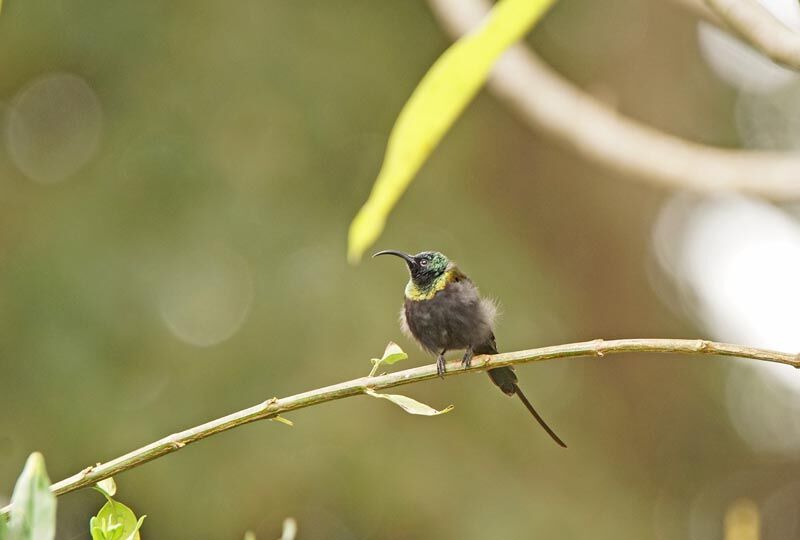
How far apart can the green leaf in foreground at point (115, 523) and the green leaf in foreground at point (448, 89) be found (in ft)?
1.12

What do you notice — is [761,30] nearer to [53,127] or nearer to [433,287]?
[433,287]

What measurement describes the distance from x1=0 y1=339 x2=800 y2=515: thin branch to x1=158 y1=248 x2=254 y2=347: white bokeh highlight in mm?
5048

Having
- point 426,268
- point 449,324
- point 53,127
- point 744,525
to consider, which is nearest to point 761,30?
point 744,525

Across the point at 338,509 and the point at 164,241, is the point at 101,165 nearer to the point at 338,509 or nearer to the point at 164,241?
the point at 164,241

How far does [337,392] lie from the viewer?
76 centimetres

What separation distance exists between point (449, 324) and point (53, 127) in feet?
15.5

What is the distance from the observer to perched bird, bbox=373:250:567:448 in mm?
2285

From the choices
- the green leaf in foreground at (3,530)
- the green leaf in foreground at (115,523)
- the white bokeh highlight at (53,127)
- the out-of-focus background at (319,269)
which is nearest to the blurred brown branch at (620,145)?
the green leaf in foreground at (115,523)

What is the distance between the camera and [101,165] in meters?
6.04

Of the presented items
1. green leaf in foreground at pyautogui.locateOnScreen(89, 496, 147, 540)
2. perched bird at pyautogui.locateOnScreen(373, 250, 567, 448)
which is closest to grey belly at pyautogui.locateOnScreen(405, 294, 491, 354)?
perched bird at pyautogui.locateOnScreen(373, 250, 567, 448)

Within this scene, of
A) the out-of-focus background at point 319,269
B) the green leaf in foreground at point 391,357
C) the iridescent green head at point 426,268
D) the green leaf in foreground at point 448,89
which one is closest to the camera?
the green leaf in foreground at point 448,89

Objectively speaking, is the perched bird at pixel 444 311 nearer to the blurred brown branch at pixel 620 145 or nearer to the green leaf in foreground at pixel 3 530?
the blurred brown branch at pixel 620 145

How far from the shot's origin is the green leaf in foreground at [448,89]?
498mm

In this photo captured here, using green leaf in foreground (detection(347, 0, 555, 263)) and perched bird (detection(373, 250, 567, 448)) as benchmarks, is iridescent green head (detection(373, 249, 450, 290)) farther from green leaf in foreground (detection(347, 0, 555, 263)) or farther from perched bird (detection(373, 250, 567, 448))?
green leaf in foreground (detection(347, 0, 555, 263))
